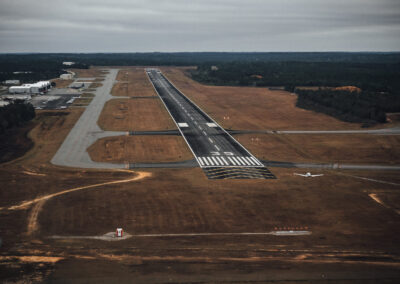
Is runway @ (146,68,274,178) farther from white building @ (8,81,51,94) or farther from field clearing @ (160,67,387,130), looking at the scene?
white building @ (8,81,51,94)

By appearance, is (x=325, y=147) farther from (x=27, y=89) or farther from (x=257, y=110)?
(x=27, y=89)

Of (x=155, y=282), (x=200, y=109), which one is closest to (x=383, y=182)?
(x=155, y=282)

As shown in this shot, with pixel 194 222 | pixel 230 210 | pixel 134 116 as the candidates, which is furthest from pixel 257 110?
pixel 194 222

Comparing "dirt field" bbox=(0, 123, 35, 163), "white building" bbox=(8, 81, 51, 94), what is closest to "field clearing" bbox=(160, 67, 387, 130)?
"dirt field" bbox=(0, 123, 35, 163)

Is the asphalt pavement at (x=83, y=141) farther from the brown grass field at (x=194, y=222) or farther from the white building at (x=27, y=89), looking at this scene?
the white building at (x=27, y=89)

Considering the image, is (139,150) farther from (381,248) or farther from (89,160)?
(381,248)

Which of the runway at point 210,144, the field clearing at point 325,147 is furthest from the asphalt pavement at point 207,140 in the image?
the field clearing at point 325,147
